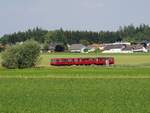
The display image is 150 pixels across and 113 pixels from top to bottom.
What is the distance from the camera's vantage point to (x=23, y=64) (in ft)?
237

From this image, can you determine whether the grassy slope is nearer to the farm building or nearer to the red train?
the red train

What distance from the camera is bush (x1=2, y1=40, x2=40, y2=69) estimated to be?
2825 inches

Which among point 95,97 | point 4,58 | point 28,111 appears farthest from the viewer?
point 4,58

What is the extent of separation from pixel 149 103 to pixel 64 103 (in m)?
3.98

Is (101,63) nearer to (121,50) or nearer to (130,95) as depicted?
(130,95)

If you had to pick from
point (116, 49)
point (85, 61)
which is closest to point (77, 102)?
point (85, 61)

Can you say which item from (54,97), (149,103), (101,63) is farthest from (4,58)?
(149,103)

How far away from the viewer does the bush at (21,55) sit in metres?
71.8

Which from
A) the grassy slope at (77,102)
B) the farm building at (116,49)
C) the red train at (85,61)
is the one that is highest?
the farm building at (116,49)

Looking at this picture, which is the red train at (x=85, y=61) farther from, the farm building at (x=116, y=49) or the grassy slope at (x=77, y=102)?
the farm building at (x=116, y=49)

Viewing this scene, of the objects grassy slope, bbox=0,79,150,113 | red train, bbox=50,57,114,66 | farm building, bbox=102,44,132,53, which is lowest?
grassy slope, bbox=0,79,150,113

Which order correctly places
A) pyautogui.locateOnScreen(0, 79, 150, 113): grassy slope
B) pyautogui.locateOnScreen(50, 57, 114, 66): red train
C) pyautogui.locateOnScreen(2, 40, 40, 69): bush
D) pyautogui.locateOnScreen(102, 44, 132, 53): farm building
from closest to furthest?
pyautogui.locateOnScreen(0, 79, 150, 113): grassy slope < pyautogui.locateOnScreen(2, 40, 40, 69): bush < pyautogui.locateOnScreen(50, 57, 114, 66): red train < pyautogui.locateOnScreen(102, 44, 132, 53): farm building

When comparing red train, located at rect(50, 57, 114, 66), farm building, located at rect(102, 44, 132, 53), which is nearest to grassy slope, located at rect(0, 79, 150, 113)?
red train, located at rect(50, 57, 114, 66)

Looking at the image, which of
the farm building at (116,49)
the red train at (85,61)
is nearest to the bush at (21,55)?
the red train at (85,61)
